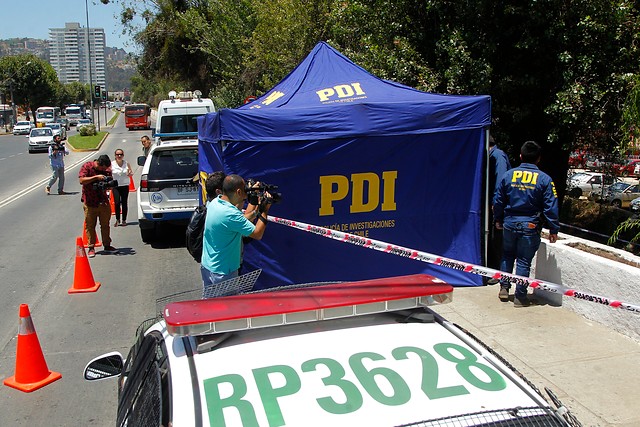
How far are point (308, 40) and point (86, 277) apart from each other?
12.5 metres

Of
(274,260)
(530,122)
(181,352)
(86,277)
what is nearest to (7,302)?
(86,277)

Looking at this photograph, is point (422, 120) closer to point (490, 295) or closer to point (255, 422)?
point (490, 295)


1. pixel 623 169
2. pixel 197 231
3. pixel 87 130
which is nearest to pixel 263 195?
pixel 197 231

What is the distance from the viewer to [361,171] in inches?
283

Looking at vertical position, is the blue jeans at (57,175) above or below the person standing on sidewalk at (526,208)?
below

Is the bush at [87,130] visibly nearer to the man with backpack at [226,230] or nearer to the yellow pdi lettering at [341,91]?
the yellow pdi lettering at [341,91]

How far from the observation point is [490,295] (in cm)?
728

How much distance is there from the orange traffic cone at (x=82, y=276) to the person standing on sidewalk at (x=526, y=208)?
5475mm

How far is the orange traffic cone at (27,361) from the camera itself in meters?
5.23

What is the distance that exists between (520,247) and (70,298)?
226 inches

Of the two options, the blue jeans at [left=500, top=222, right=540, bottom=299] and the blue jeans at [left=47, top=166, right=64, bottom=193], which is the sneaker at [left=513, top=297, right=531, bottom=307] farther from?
the blue jeans at [left=47, top=166, right=64, bottom=193]

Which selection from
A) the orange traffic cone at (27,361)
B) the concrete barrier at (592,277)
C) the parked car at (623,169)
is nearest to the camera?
the orange traffic cone at (27,361)

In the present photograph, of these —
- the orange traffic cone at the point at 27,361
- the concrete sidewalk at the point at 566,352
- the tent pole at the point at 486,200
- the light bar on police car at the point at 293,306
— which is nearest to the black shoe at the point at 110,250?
the orange traffic cone at the point at 27,361

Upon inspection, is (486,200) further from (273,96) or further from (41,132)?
(41,132)
